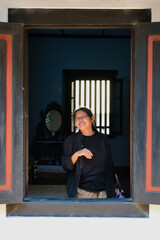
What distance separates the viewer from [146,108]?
252cm

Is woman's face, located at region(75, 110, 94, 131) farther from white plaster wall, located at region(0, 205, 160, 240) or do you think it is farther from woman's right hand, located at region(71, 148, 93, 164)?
white plaster wall, located at region(0, 205, 160, 240)

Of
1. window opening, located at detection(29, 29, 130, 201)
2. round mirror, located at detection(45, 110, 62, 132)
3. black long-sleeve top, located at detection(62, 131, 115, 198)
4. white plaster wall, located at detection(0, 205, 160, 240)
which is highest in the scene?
window opening, located at detection(29, 29, 130, 201)

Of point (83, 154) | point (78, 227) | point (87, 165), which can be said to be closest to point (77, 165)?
point (87, 165)

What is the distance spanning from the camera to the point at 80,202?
2654 millimetres

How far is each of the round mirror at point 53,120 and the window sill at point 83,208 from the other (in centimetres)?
430

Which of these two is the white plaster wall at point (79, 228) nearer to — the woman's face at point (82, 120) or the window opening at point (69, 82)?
the woman's face at point (82, 120)

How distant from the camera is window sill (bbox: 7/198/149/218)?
8.71 ft

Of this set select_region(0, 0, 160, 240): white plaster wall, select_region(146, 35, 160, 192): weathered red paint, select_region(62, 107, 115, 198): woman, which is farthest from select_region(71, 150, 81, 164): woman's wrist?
select_region(146, 35, 160, 192): weathered red paint

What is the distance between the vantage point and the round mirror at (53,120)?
696cm

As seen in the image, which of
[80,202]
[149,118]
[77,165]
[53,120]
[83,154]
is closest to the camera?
[149,118]

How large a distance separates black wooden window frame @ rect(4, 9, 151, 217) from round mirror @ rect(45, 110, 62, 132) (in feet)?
14.1

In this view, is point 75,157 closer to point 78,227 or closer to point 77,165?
point 77,165

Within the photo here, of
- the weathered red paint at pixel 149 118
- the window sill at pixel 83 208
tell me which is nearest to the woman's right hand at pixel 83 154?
the window sill at pixel 83 208

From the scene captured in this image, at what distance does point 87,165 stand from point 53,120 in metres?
4.12
